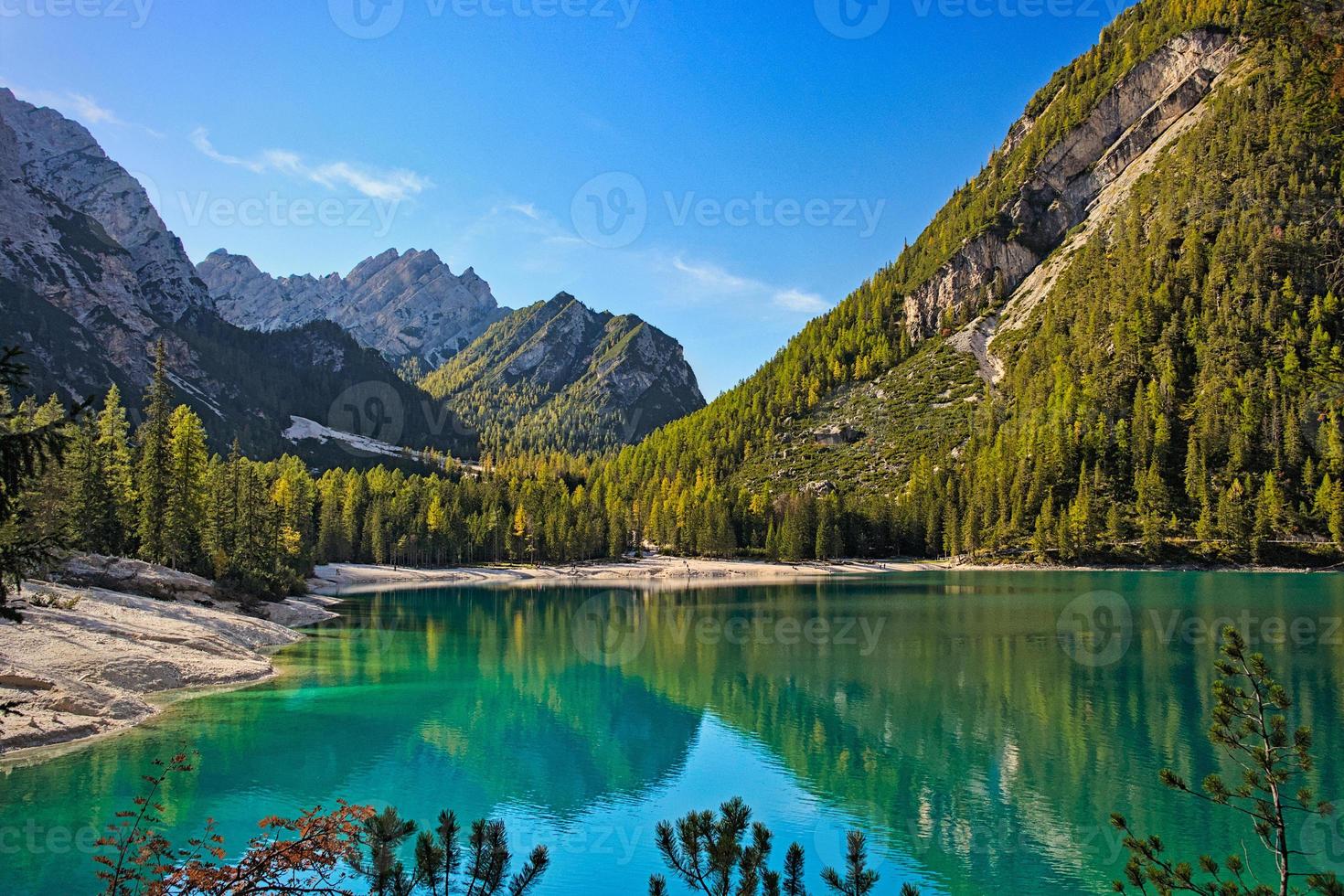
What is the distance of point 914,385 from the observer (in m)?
190

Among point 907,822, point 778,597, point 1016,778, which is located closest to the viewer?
point 907,822

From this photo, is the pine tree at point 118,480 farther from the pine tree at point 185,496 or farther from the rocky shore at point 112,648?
the rocky shore at point 112,648

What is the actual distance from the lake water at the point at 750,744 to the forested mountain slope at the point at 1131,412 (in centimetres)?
7085

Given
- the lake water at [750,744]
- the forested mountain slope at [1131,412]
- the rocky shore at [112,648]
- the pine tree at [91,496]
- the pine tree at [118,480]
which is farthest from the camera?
the forested mountain slope at [1131,412]

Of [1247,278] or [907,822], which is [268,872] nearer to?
[907,822]

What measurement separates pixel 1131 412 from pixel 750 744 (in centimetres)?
13901

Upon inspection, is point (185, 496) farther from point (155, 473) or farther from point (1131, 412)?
point (1131, 412)

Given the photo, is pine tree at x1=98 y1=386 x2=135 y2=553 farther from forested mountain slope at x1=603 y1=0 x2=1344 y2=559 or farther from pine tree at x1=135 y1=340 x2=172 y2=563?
forested mountain slope at x1=603 y1=0 x2=1344 y2=559

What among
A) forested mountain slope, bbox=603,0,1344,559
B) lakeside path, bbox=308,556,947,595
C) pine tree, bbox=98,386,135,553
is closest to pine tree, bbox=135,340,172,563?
pine tree, bbox=98,386,135,553

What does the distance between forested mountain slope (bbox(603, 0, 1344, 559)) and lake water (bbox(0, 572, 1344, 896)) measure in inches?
2789

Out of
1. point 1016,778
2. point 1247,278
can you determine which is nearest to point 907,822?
point 1016,778

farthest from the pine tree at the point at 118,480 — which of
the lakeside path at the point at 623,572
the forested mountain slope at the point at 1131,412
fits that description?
the forested mountain slope at the point at 1131,412

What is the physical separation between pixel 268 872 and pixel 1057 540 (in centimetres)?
13120

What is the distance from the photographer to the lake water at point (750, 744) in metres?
20.4
